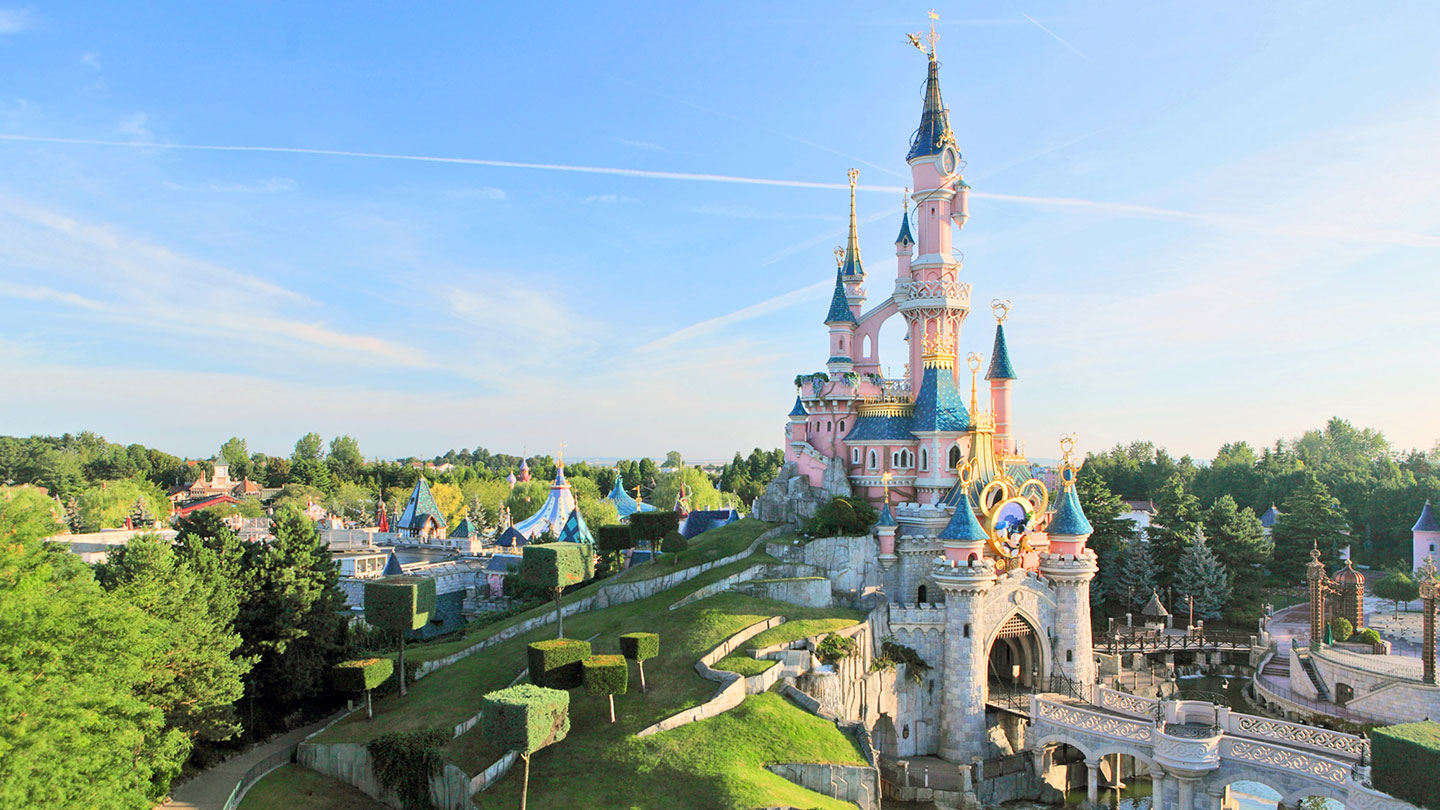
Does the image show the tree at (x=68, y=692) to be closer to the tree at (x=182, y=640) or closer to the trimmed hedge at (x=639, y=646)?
the tree at (x=182, y=640)

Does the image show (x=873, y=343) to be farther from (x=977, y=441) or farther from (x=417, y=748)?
(x=417, y=748)

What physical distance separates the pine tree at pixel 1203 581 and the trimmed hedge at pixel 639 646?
44.0 metres

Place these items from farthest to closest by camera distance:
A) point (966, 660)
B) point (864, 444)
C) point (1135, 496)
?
point (1135, 496), point (864, 444), point (966, 660)

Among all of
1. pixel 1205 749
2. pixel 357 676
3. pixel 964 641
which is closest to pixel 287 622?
pixel 357 676

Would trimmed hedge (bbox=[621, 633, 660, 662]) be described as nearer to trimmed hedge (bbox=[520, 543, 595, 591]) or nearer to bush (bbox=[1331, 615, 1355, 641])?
trimmed hedge (bbox=[520, 543, 595, 591])

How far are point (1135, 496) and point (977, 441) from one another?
72.6 m

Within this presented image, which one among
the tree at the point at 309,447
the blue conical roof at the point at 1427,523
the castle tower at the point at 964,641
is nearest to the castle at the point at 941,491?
the castle tower at the point at 964,641

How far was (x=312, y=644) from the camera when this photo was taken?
3475 cm

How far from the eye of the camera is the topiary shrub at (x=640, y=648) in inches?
1193

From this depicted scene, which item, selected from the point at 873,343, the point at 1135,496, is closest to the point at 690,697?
the point at 873,343

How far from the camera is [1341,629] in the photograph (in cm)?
4525

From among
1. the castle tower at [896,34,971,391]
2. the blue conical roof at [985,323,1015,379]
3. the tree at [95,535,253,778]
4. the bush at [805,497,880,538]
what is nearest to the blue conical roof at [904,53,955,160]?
the castle tower at [896,34,971,391]

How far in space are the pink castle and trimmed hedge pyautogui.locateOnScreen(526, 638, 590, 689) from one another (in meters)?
19.5

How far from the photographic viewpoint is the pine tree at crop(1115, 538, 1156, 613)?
59.9m
